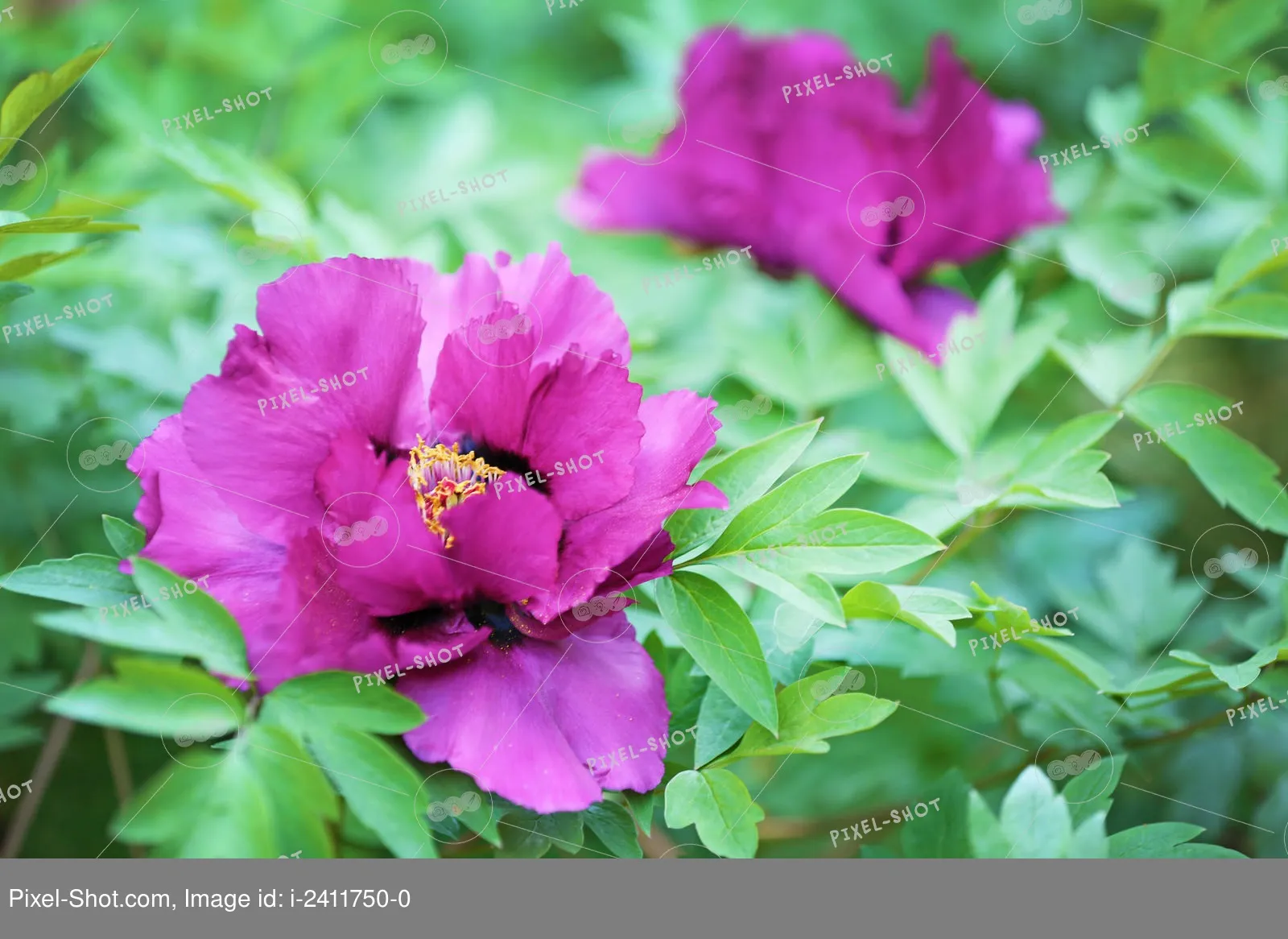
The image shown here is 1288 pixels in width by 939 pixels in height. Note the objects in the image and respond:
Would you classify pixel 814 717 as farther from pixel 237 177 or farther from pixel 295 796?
pixel 237 177

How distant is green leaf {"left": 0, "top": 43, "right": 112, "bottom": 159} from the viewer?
1.71ft

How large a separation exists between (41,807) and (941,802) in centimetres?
54

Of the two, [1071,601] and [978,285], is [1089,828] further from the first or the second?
[978,285]

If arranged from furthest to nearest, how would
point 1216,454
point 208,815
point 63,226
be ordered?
point 1216,454
point 63,226
point 208,815

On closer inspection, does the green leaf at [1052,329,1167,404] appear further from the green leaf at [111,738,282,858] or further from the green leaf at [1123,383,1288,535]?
the green leaf at [111,738,282,858]

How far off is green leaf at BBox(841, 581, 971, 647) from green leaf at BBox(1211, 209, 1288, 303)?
307mm

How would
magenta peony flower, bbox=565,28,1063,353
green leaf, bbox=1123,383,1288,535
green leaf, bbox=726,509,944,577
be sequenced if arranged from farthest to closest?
magenta peony flower, bbox=565,28,1063,353 → green leaf, bbox=1123,383,1288,535 → green leaf, bbox=726,509,944,577

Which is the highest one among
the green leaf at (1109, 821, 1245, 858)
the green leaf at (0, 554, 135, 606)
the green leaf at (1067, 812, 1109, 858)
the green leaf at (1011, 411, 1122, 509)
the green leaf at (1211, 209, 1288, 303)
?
the green leaf at (1211, 209, 1288, 303)

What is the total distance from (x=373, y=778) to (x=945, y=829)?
0.31 m

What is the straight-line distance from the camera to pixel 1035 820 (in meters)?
0.49

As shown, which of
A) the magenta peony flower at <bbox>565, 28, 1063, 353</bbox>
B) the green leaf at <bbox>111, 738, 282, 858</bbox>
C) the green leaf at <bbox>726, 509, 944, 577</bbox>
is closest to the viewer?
the green leaf at <bbox>111, 738, 282, 858</bbox>

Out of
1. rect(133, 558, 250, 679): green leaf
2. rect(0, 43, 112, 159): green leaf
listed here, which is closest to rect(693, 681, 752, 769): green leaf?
rect(133, 558, 250, 679): green leaf

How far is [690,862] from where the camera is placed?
1.74 feet

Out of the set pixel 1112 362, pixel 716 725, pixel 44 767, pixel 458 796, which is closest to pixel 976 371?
pixel 1112 362
